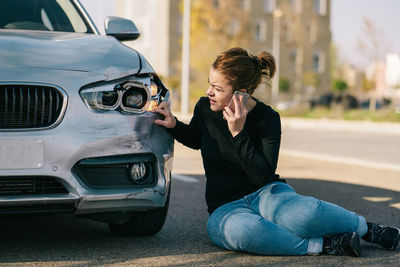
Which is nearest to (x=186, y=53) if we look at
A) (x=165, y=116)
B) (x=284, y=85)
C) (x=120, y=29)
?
(x=120, y=29)

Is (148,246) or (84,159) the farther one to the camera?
(148,246)

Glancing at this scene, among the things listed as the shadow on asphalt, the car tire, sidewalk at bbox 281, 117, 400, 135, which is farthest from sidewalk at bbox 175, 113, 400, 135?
the car tire

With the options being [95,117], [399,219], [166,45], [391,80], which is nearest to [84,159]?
[95,117]

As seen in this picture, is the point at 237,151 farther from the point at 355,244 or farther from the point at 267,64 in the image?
the point at 355,244

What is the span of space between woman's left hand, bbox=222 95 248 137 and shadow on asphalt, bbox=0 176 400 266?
2.30 ft

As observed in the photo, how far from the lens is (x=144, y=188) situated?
11.9ft

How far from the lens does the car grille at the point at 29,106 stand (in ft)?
11.0

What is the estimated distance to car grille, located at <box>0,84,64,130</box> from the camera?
11.0ft

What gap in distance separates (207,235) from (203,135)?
2.16ft

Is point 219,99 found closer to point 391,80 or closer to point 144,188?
point 144,188

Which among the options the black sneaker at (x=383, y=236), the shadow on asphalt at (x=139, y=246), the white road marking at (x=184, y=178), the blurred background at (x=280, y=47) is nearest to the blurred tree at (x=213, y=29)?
the blurred background at (x=280, y=47)

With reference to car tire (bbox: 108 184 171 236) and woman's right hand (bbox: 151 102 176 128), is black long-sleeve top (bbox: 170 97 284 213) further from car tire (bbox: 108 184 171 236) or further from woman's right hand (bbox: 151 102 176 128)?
car tire (bbox: 108 184 171 236)

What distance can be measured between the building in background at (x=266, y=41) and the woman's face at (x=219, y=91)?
47.5m

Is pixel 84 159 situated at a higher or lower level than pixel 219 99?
lower
